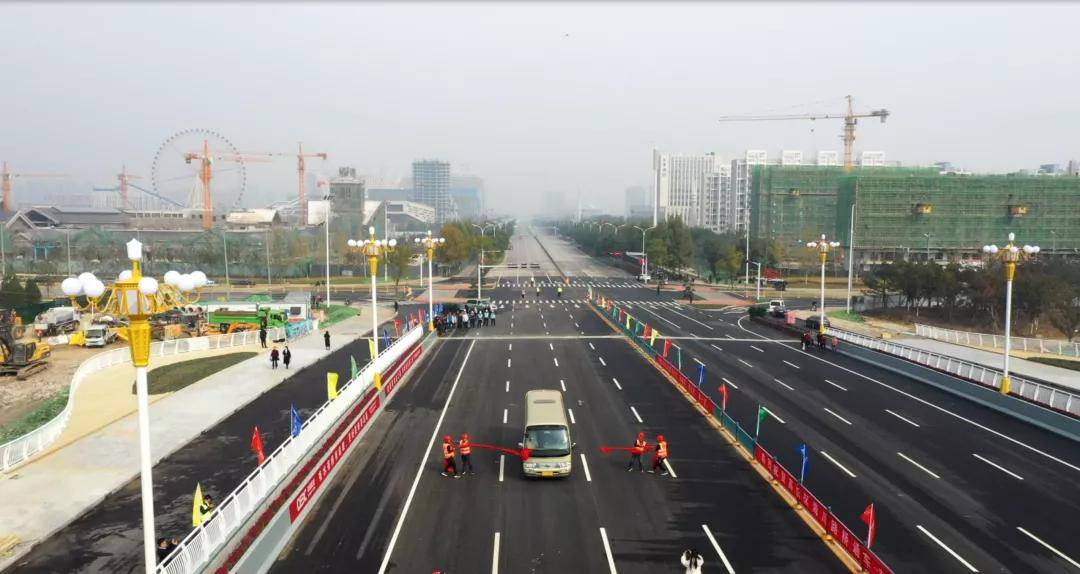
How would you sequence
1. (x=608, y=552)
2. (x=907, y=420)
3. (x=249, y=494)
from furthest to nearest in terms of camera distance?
(x=907, y=420), (x=249, y=494), (x=608, y=552)

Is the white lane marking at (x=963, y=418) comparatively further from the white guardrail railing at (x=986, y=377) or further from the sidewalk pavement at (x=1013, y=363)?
the sidewalk pavement at (x=1013, y=363)

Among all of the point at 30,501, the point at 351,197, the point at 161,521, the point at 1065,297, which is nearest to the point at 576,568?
the point at 161,521

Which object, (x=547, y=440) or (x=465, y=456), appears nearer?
(x=547, y=440)

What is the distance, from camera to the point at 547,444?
63.6 ft

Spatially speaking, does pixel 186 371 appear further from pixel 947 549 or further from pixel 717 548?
pixel 947 549

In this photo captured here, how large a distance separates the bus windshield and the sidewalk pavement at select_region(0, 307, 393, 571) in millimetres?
11516

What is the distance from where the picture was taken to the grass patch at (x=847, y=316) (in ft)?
197

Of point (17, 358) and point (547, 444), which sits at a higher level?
point (547, 444)

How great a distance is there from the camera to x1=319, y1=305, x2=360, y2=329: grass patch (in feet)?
178

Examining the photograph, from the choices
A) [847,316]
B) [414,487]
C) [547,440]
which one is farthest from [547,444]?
[847,316]

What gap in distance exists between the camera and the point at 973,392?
30.1 m

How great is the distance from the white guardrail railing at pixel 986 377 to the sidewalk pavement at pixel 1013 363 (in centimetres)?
160

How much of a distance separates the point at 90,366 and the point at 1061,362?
174 feet

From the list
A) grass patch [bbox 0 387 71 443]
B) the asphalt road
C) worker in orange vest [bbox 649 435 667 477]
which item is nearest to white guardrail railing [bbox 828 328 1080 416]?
the asphalt road
